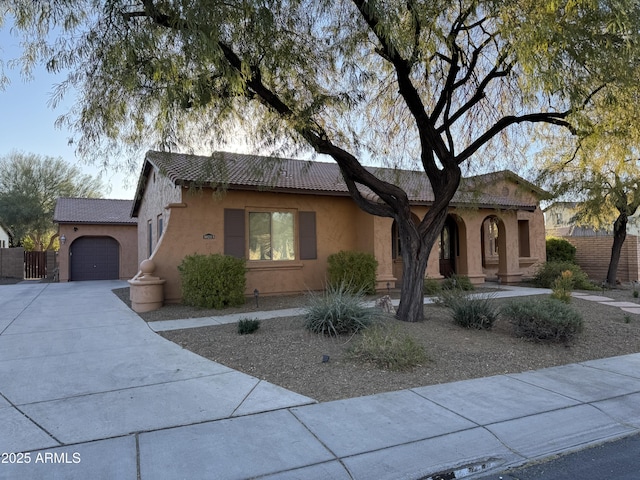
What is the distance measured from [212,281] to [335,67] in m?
5.83

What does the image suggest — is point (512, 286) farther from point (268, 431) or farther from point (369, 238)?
point (268, 431)

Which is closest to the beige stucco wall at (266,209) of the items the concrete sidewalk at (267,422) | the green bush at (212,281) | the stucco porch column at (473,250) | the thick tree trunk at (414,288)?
the green bush at (212,281)

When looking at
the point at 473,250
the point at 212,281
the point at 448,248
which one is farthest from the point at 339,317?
the point at 448,248

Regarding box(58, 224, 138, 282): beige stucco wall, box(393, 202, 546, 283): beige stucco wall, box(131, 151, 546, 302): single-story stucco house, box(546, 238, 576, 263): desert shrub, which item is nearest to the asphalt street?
box(131, 151, 546, 302): single-story stucco house

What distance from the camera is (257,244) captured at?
13234mm

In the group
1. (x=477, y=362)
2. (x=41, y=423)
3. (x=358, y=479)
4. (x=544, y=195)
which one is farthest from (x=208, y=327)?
(x=544, y=195)

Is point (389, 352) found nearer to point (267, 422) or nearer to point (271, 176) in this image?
point (267, 422)

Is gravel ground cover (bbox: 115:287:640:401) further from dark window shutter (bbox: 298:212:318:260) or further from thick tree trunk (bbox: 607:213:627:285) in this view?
thick tree trunk (bbox: 607:213:627:285)

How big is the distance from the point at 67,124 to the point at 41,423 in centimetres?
548

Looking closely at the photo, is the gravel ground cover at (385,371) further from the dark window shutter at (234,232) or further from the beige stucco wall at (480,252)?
the beige stucco wall at (480,252)

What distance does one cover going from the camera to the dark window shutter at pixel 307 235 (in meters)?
13.7

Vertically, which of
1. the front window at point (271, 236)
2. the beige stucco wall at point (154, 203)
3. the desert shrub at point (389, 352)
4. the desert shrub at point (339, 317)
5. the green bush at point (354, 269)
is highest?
the beige stucco wall at point (154, 203)

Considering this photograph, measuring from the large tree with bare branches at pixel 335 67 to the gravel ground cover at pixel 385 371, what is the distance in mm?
1599

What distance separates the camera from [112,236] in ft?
71.9
